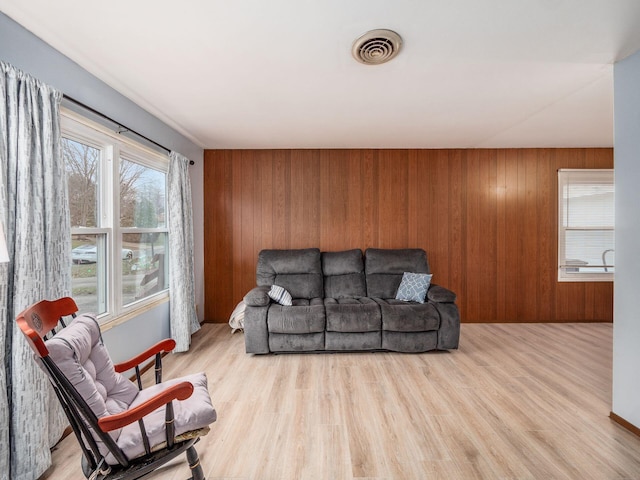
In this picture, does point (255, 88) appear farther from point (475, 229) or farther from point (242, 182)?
point (475, 229)

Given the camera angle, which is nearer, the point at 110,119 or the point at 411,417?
the point at 411,417

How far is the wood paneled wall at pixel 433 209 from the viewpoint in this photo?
4.36m

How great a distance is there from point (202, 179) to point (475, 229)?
13.2 ft

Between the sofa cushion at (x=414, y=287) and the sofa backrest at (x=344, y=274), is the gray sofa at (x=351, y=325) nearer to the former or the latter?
the sofa cushion at (x=414, y=287)

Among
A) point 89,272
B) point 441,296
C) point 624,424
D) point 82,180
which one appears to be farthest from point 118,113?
point 624,424

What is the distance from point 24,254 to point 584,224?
6005mm

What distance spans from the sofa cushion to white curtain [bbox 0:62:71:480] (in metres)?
3.28

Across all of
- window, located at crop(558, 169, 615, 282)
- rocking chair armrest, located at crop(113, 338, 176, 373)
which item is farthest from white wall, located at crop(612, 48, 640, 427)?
rocking chair armrest, located at crop(113, 338, 176, 373)

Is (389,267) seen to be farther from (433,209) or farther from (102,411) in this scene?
(102,411)

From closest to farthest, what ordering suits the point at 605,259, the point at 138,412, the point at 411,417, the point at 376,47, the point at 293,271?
the point at 138,412
the point at 376,47
the point at 411,417
the point at 293,271
the point at 605,259

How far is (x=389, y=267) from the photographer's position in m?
4.03

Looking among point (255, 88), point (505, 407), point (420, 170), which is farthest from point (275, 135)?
point (505, 407)

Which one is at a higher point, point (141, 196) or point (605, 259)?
point (141, 196)

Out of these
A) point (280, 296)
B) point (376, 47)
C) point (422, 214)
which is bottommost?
point (280, 296)
